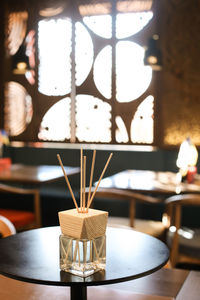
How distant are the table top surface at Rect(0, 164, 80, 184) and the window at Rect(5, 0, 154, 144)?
35cm

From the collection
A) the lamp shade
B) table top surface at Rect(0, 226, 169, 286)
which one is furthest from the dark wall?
table top surface at Rect(0, 226, 169, 286)

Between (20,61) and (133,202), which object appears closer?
(133,202)

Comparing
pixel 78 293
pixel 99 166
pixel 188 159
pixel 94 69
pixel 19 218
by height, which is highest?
pixel 94 69

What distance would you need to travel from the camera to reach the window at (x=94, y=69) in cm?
374

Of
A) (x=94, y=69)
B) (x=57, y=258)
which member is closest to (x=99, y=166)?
(x=94, y=69)

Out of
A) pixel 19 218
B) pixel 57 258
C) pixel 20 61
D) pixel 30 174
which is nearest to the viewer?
pixel 57 258

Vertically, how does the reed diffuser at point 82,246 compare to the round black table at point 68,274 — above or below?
above

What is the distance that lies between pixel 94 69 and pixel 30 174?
1129mm

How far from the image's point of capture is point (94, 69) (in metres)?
3.77

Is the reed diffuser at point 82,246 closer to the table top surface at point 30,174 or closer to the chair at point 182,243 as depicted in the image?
the chair at point 182,243

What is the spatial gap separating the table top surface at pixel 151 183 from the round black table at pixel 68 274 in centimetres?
175

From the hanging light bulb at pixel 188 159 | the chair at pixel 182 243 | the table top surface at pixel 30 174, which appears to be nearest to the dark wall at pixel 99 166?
the table top surface at pixel 30 174

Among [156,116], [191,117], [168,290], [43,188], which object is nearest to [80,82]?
[156,116]

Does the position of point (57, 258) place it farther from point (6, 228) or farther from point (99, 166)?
point (99, 166)
